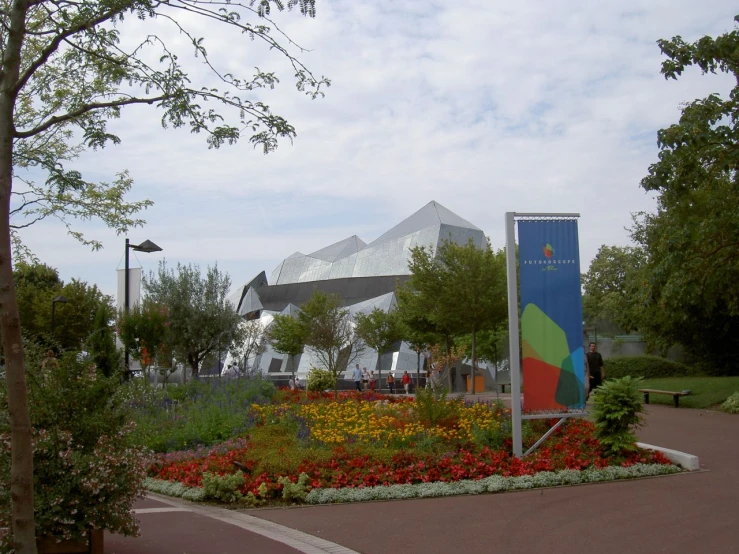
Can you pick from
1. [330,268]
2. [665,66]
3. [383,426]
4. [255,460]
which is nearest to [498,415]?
[383,426]

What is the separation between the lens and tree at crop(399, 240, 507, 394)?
31312 mm

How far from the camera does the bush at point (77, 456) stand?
582cm

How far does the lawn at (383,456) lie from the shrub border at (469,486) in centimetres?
3

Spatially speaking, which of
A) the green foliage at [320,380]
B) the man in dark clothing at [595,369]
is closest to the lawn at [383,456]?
the man in dark clothing at [595,369]

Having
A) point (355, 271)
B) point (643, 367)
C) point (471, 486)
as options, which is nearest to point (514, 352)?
point (471, 486)

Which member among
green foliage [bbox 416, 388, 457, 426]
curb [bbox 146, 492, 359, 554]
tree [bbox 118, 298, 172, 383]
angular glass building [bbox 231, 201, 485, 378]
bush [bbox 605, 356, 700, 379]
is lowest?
curb [bbox 146, 492, 359, 554]

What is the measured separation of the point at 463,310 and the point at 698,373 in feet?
35.6

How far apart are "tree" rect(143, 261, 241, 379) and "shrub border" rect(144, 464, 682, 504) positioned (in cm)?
1459

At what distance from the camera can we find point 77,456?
5953mm

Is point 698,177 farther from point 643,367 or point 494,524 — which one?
point 643,367

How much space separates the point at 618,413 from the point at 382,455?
326 cm

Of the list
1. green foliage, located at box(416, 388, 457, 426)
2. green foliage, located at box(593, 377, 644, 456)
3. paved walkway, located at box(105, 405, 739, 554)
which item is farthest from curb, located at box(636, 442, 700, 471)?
green foliage, located at box(416, 388, 457, 426)

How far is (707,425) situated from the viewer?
53.8 feet

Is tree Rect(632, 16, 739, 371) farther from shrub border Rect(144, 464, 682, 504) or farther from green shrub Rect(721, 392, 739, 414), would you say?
shrub border Rect(144, 464, 682, 504)
